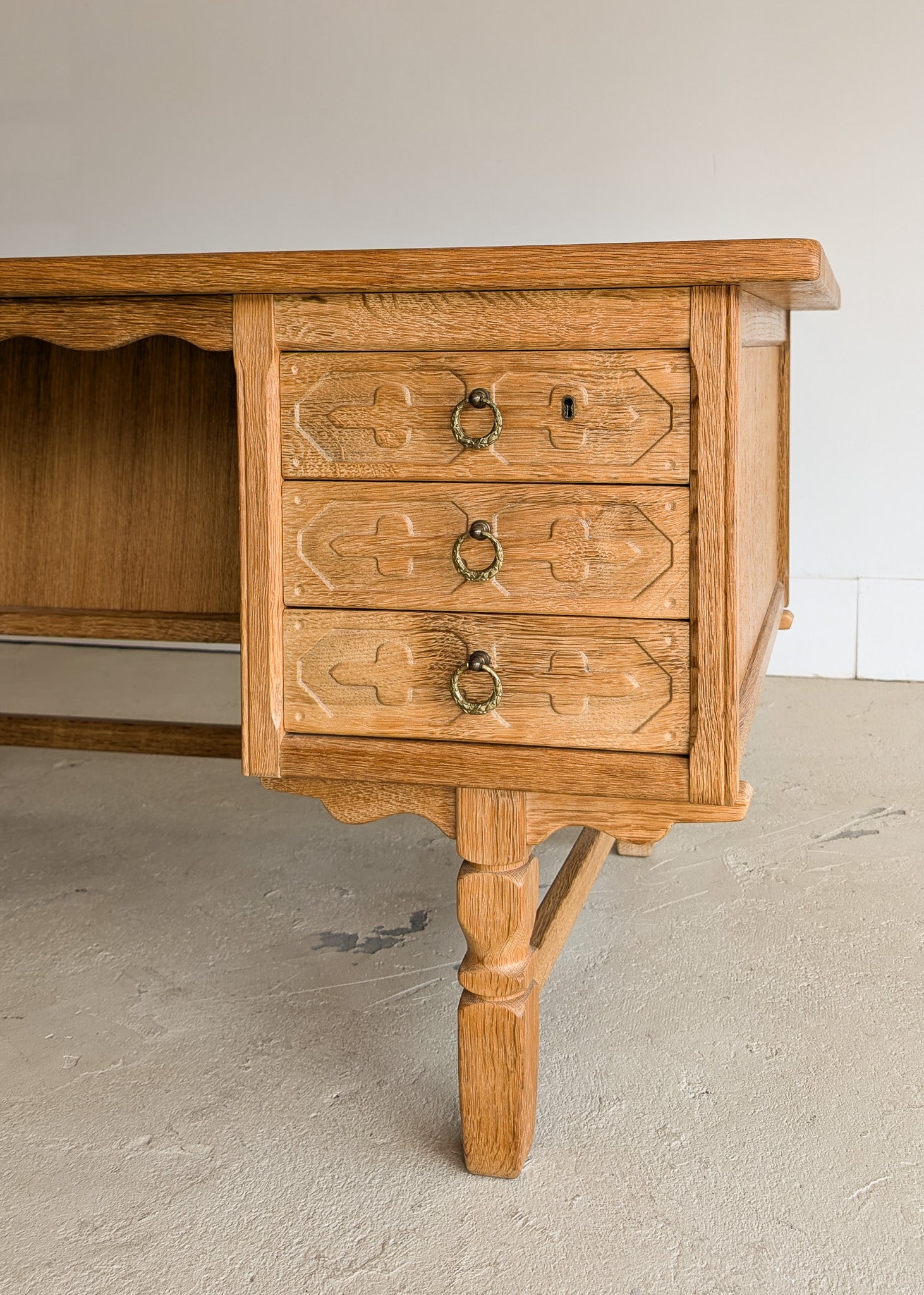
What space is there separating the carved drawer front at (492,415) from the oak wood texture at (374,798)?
0.31m

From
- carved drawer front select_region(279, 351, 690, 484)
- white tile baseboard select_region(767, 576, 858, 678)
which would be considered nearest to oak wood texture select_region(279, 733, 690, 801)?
carved drawer front select_region(279, 351, 690, 484)

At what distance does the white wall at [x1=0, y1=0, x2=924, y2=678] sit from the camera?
3.19 m

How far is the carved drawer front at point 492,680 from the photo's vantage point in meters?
1.11

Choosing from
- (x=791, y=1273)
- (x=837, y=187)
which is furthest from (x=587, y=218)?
(x=791, y=1273)

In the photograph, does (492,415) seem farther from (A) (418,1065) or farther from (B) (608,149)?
(B) (608,149)

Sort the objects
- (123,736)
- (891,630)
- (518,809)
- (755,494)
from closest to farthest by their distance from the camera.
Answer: (518,809) < (755,494) < (123,736) < (891,630)

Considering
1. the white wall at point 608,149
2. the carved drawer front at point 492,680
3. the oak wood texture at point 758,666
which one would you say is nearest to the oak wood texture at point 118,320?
the carved drawer front at point 492,680

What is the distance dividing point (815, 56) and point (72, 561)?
246cm

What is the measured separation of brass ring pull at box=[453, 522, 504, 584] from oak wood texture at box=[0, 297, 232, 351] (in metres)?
0.29

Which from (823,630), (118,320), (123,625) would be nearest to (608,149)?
(823,630)

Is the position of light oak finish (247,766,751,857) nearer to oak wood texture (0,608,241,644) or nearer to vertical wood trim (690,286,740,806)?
vertical wood trim (690,286,740,806)

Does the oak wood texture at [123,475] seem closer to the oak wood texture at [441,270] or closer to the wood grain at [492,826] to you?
the oak wood texture at [441,270]

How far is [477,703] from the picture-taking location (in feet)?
3.78

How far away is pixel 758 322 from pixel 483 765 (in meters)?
0.60
